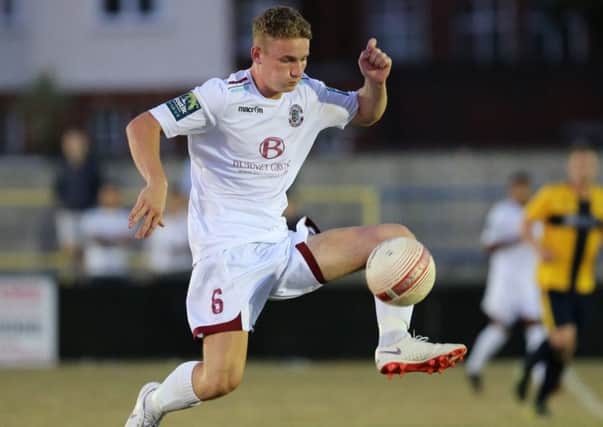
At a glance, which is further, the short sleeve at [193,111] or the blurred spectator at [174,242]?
the blurred spectator at [174,242]

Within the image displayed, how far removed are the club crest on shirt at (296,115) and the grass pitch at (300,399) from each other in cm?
339

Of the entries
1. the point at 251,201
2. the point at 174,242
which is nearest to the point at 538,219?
the point at 251,201

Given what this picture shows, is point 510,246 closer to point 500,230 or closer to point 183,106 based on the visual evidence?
point 500,230

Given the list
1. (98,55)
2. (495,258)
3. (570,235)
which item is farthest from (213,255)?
(98,55)

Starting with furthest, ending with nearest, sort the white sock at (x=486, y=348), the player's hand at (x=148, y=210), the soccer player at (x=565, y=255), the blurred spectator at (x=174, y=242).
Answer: the blurred spectator at (x=174, y=242)
the white sock at (x=486, y=348)
the soccer player at (x=565, y=255)
the player's hand at (x=148, y=210)

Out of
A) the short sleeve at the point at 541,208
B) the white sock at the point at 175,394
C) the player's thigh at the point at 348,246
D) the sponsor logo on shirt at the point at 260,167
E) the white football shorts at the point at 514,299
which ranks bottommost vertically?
the white football shorts at the point at 514,299

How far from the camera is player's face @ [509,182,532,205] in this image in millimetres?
14820

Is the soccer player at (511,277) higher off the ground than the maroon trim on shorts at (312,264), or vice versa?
the maroon trim on shorts at (312,264)

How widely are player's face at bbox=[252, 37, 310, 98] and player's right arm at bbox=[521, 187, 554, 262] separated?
4.30 meters

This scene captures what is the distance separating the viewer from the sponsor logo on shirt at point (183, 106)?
7.66 meters

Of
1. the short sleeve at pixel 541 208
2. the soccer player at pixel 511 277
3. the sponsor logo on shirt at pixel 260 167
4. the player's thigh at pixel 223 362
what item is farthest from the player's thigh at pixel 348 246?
the soccer player at pixel 511 277

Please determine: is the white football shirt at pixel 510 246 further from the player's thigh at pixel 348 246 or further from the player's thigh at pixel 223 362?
the player's thigh at pixel 223 362

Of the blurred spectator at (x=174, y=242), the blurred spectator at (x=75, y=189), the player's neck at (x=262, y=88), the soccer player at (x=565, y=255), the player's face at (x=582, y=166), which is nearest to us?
the player's neck at (x=262, y=88)

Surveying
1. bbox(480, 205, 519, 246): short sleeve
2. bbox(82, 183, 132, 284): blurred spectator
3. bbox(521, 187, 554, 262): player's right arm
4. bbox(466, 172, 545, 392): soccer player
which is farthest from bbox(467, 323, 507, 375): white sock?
bbox(82, 183, 132, 284): blurred spectator
